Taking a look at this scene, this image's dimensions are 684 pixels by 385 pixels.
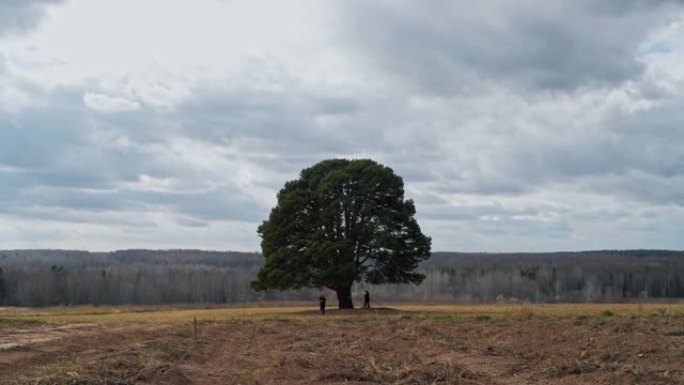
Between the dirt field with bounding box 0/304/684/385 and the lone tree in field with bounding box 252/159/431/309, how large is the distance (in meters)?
19.0

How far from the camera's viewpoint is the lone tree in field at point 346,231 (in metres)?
49.4

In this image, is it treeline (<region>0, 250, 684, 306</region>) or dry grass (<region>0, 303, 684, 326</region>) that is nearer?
dry grass (<region>0, 303, 684, 326</region>)

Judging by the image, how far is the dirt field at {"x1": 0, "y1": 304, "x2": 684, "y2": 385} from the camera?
15.8 meters

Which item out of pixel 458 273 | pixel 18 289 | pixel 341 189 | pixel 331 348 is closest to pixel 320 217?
pixel 341 189

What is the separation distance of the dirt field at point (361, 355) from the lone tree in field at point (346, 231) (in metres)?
19.0

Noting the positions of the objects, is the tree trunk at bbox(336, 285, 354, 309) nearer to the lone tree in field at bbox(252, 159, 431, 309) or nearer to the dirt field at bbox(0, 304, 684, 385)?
the lone tree in field at bbox(252, 159, 431, 309)

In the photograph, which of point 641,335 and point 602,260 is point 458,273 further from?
point 641,335

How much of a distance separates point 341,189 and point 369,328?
21.1 m

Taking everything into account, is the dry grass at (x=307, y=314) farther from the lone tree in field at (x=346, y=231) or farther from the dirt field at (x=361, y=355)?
the dirt field at (x=361, y=355)

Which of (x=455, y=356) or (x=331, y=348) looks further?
(x=331, y=348)

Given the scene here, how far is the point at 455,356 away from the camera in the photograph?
788 inches

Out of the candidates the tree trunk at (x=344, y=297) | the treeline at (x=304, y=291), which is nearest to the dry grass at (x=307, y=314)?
the tree trunk at (x=344, y=297)

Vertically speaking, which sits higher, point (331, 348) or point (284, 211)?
point (284, 211)

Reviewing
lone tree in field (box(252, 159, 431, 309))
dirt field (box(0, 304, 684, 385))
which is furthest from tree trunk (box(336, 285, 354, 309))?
dirt field (box(0, 304, 684, 385))
